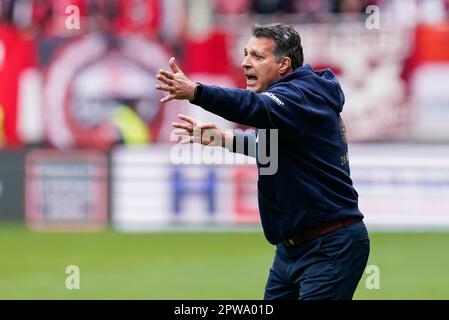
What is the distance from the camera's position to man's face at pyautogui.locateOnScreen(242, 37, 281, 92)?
7363 mm

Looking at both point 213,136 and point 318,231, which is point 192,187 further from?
point 318,231

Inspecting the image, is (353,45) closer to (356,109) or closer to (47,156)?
(356,109)

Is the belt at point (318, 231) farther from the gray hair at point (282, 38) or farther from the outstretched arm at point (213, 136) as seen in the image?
the gray hair at point (282, 38)

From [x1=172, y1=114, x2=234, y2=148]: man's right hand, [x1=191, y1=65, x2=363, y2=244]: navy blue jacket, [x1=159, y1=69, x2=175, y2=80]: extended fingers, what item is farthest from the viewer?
[x1=172, y1=114, x2=234, y2=148]: man's right hand

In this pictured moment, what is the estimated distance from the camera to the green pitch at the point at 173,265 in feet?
41.3

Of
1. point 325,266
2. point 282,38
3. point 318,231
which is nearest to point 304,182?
point 318,231

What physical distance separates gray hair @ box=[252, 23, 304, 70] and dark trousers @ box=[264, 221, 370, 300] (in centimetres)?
117

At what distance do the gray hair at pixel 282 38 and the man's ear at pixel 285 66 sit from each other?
0.02 meters

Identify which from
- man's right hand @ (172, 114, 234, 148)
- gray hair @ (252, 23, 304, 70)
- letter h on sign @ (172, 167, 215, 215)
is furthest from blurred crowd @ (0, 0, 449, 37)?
gray hair @ (252, 23, 304, 70)

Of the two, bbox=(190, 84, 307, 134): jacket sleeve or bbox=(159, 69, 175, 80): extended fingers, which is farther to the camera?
bbox=(190, 84, 307, 134): jacket sleeve

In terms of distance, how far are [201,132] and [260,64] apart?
0.58 metres

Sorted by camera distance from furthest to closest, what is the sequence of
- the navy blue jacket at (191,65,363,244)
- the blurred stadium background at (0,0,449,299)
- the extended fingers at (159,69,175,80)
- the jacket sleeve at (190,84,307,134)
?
the blurred stadium background at (0,0,449,299)
the navy blue jacket at (191,65,363,244)
the jacket sleeve at (190,84,307,134)
the extended fingers at (159,69,175,80)

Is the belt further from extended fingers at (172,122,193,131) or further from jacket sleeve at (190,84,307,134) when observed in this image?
extended fingers at (172,122,193,131)

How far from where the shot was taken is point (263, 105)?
6.97m
